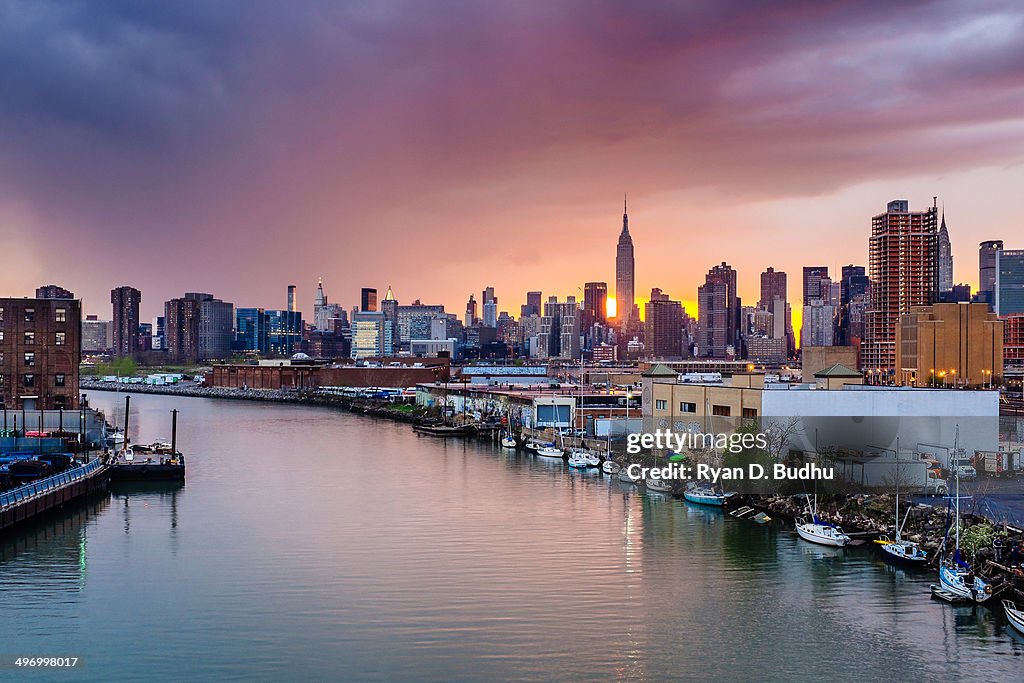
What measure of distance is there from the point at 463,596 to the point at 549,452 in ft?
105

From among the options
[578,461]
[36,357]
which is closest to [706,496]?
[578,461]

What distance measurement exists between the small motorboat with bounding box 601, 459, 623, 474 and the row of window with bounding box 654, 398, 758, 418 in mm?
3767

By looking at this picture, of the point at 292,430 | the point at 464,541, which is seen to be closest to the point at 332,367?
the point at 292,430

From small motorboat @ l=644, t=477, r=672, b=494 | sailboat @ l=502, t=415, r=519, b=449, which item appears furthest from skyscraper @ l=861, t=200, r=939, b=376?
small motorboat @ l=644, t=477, r=672, b=494

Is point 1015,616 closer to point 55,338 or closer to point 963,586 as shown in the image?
point 963,586

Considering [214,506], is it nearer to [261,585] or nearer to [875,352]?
[261,585]

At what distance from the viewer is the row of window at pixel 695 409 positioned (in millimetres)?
42959

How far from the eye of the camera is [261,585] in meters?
26.4

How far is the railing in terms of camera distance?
3456cm

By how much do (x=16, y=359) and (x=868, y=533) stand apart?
50913 millimetres

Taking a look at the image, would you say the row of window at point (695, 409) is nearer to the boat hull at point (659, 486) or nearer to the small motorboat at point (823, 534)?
the boat hull at point (659, 486)

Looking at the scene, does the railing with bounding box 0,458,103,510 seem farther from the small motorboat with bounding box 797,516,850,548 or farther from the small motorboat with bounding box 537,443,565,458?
the small motorboat with bounding box 797,516,850,548

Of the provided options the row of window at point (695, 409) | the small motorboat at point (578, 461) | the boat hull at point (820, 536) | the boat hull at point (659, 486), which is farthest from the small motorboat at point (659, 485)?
the boat hull at point (820, 536)

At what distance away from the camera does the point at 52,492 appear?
3784 centimetres
